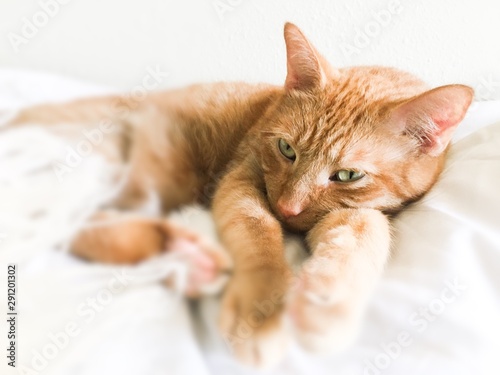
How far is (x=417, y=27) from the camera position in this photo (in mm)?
1348

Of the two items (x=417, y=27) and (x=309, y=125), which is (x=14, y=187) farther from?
(x=417, y=27)

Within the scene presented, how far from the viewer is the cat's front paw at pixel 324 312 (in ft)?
1.25

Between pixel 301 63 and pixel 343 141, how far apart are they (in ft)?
0.60

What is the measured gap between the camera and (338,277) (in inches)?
21.5

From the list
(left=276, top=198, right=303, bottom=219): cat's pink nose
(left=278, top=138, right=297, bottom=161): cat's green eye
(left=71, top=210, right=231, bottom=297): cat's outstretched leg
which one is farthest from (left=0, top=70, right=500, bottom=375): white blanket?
(left=278, top=138, right=297, bottom=161): cat's green eye

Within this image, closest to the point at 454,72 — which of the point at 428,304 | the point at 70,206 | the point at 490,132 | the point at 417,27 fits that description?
→ the point at 417,27

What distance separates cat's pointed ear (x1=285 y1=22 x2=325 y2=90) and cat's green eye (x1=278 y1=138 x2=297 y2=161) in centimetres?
12

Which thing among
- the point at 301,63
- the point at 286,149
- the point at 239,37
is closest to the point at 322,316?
the point at 286,149

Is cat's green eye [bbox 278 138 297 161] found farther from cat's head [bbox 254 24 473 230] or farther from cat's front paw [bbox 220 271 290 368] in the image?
cat's front paw [bbox 220 271 290 368]

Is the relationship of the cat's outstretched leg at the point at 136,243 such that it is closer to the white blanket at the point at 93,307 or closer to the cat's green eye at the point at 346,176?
the white blanket at the point at 93,307

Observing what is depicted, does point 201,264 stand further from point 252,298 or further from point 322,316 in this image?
point 322,316

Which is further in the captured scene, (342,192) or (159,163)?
(342,192)

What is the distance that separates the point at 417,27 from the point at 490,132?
0.55m

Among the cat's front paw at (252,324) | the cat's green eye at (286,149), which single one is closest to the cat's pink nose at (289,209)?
the cat's green eye at (286,149)
